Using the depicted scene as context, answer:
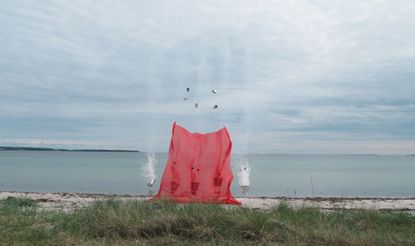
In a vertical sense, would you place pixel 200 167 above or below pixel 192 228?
above

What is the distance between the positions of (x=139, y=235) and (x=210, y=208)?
1329mm

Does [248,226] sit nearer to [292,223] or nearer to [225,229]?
[225,229]

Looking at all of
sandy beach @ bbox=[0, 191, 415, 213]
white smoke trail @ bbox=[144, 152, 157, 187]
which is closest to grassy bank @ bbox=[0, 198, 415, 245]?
sandy beach @ bbox=[0, 191, 415, 213]

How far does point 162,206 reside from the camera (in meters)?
8.73

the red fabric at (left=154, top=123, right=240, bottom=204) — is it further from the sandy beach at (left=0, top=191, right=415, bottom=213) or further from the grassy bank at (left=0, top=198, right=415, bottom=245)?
the grassy bank at (left=0, top=198, right=415, bottom=245)

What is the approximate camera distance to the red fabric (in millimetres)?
12070

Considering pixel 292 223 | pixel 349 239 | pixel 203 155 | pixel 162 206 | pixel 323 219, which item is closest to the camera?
pixel 349 239

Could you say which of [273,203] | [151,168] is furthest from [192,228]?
[151,168]

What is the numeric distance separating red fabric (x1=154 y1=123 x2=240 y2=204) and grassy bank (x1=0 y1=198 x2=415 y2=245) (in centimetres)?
367

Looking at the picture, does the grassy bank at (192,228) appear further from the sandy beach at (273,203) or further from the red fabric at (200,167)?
the red fabric at (200,167)

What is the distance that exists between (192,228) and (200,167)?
497 cm

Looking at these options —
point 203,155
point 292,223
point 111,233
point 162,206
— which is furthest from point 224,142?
point 111,233

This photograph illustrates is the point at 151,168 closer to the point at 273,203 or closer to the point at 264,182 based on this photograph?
the point at 273,203

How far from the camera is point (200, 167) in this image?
39.8 feet
